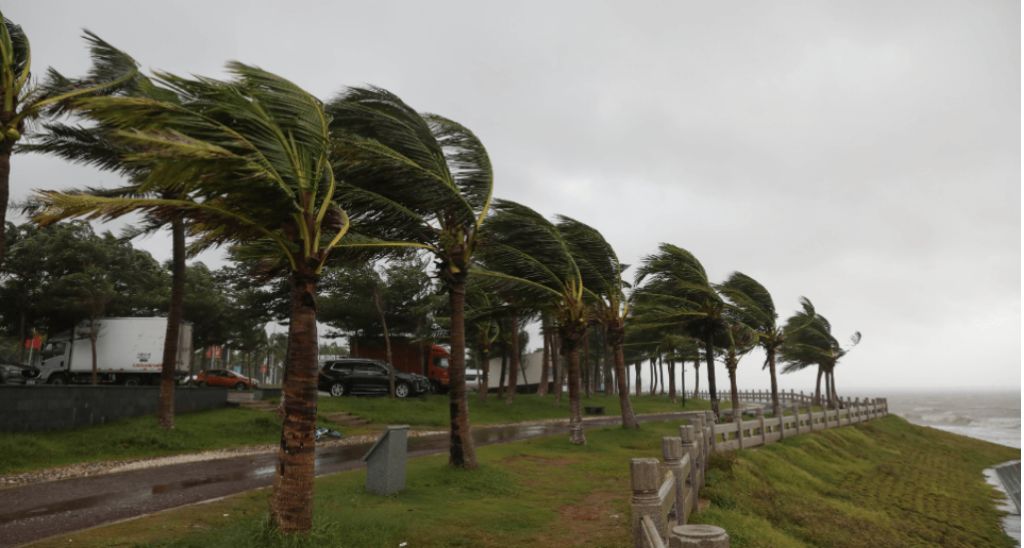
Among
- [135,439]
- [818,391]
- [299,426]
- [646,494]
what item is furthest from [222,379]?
[818,391]

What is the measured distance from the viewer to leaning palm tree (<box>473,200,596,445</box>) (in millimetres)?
13312

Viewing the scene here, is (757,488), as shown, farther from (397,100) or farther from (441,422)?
(441,422)

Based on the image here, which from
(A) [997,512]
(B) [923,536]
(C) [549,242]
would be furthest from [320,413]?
(A) [997,512]

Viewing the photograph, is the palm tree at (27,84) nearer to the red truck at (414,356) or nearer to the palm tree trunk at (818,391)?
the red truck at (414,356)

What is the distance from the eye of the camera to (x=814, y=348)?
34312 mm

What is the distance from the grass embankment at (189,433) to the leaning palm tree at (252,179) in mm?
8899

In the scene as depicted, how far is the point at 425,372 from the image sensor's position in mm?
32156

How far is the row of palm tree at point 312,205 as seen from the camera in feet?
18.8

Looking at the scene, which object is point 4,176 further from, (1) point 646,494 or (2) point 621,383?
(2) point 621,383

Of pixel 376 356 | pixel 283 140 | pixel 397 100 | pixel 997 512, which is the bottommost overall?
pixel 997 512

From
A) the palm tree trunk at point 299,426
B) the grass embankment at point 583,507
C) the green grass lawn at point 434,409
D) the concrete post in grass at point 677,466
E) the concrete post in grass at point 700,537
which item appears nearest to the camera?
the concrete post in grass at point 700,537

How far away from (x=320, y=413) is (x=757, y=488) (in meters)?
14.9

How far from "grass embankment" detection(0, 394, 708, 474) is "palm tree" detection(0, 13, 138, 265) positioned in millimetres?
5167

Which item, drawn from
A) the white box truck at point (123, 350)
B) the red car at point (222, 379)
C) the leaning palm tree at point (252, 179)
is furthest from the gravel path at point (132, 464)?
the red car at point (222, 379)
